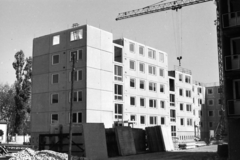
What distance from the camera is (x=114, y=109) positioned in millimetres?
49844

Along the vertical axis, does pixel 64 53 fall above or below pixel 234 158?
above

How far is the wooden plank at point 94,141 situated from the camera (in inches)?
1192

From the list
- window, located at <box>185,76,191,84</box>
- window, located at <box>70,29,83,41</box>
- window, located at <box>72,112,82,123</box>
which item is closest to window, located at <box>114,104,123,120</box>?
window, located at <box>72,112,82,123</box>

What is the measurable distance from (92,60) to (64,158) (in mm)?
21344

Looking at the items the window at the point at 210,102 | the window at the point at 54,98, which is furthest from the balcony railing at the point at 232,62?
the window at the point at 210,102

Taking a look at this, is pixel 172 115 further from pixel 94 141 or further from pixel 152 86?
pixel 94 141

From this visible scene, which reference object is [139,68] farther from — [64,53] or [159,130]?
[159,130]

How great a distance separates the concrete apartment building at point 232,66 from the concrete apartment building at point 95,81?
2180 centimetres

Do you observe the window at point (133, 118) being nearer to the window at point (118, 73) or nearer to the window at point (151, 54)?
the window at point (118, 73)

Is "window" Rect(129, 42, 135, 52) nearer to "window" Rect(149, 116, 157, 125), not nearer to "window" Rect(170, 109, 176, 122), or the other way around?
"window" Rect(149, 116, 157, 125)

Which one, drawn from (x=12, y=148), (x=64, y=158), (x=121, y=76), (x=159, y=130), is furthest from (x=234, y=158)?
(x=121, y=76)

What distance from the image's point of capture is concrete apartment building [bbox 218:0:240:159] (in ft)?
78.8

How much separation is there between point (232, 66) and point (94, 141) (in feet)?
46.1

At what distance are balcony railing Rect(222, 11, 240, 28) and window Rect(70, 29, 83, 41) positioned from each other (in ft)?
83.8
